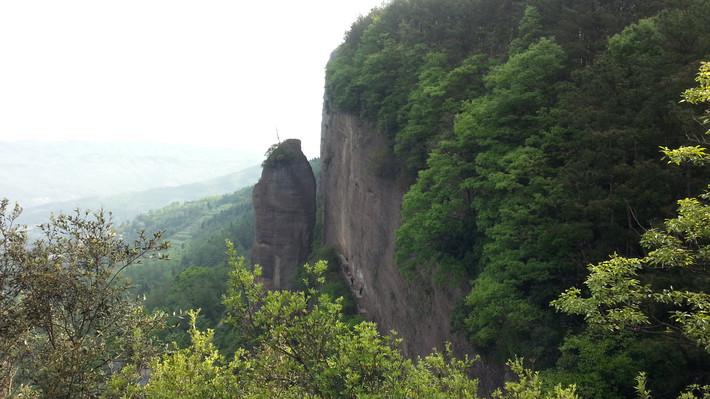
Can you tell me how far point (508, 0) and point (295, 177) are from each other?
30996 mm

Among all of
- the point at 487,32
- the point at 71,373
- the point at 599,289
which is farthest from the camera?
the point at 487,32

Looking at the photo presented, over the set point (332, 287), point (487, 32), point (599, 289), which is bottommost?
point (332, 287)

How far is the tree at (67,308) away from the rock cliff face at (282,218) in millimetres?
42185

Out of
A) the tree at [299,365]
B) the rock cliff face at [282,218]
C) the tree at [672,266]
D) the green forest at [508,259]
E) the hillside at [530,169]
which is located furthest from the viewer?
the rock cliff face at [282,218]

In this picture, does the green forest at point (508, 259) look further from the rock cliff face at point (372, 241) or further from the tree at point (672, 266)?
the rock cliff face at point (372, 241)

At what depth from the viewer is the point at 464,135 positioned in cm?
2352

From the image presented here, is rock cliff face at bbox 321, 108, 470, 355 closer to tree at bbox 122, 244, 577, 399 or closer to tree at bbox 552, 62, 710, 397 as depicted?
tree at bbox 552, 62, 710, 397

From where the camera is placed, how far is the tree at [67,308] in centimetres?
1123

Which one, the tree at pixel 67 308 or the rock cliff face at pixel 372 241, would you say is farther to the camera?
the rock cliff face at pixel 372 241

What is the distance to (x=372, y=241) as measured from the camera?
40.4 metres

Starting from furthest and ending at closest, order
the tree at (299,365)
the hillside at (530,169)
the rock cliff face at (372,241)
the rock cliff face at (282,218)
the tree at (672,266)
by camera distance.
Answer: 1. the rock cliff face at (282,218)
2. the rock cliff face at (372,241)
3. the hillside at (530,169)
4. the tree at (299,365)
5. the tree at (672,266)

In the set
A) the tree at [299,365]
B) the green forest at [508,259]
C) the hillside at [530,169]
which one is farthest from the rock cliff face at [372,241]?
the tree at [299,365]

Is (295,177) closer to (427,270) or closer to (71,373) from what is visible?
(427,270)

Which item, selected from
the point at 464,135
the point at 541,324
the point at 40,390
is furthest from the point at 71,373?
the point at 464,135
